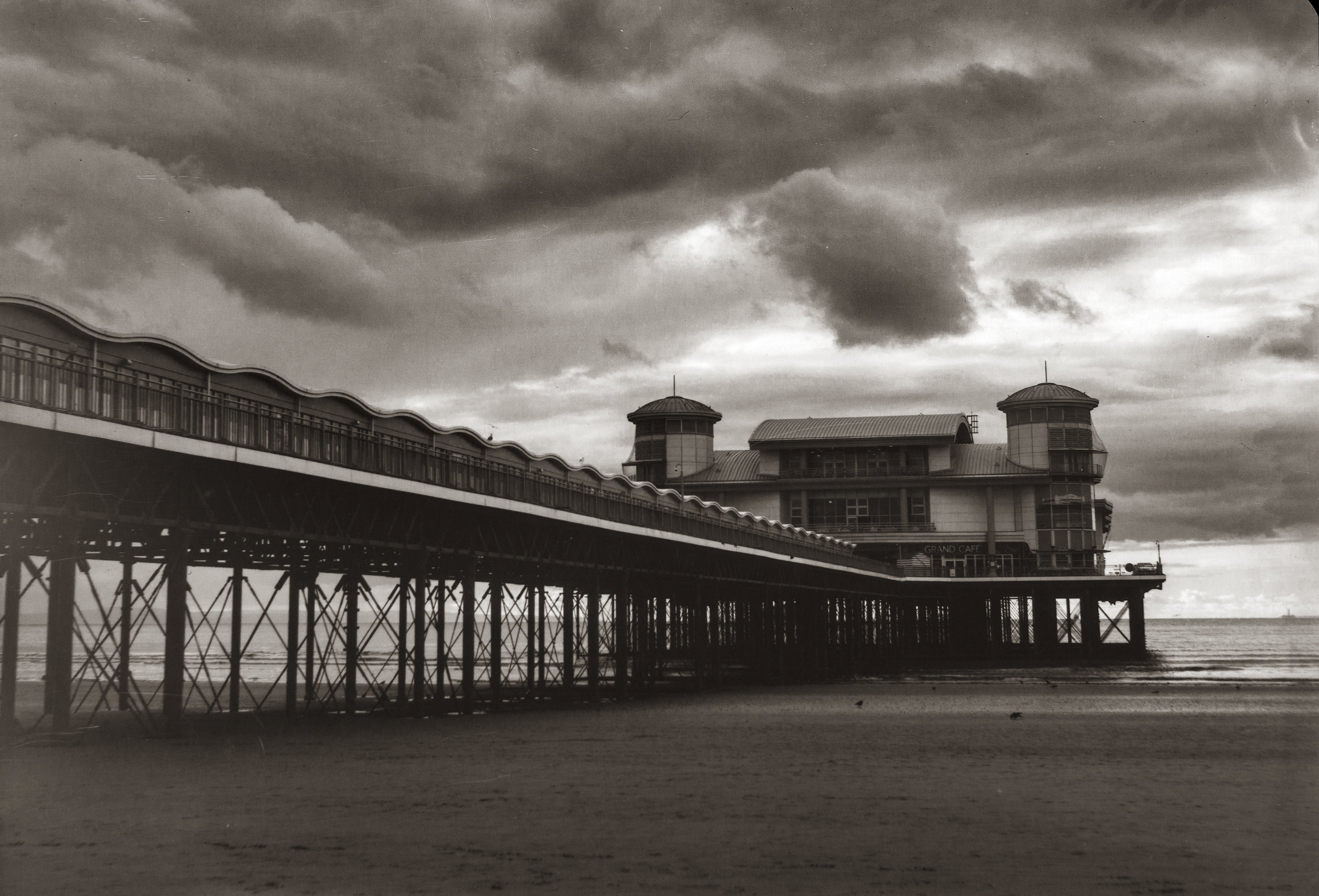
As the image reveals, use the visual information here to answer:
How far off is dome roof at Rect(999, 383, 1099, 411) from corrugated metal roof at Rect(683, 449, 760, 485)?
16.5 meters

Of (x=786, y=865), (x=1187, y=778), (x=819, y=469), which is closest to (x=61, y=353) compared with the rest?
(x=786, y=865)

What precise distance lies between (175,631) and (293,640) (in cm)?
1070

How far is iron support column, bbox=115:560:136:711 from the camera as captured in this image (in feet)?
87.9

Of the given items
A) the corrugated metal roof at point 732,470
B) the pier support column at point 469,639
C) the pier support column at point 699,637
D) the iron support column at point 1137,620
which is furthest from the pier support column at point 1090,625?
the pier support column at point 469,639

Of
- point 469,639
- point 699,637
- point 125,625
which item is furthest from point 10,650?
point 699,637

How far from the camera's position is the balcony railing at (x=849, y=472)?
85750 mm

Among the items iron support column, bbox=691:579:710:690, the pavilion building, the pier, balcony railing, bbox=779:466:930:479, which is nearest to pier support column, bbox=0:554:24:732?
the pier

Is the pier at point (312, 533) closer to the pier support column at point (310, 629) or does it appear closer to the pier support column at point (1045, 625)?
the pier support column at point (310, 629)

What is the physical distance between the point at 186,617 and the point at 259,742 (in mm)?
3020

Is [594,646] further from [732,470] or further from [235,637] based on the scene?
[732,470]

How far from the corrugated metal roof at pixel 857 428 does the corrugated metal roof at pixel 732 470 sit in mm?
2465

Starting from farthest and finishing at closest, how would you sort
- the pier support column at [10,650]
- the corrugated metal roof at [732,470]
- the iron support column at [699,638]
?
the corrugated metal roof at [732,470], the iron support column at [699,638], the pier support column at [10,650]

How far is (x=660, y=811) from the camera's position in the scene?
17.3 meters

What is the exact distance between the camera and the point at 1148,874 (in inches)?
532
